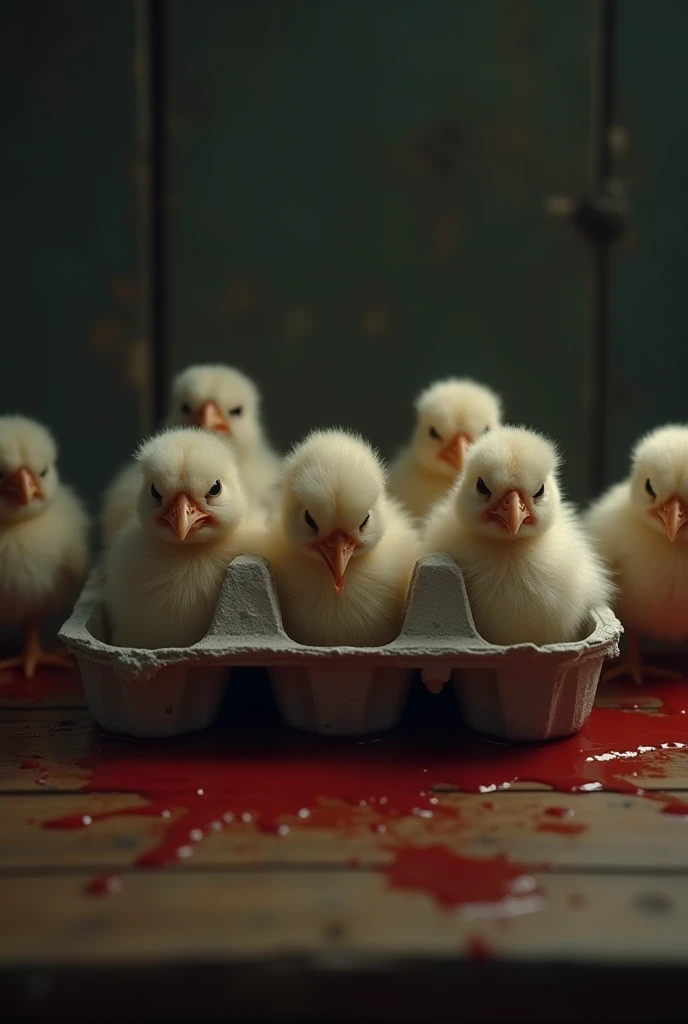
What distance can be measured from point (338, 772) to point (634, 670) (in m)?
0.72

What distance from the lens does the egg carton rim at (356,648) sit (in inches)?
60.1

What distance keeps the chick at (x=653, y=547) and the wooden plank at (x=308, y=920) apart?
29.3 inches

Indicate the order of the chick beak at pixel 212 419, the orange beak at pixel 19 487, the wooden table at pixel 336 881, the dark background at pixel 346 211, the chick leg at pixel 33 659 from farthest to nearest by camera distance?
the dark background at pixel 346 211, the chick beak at pixel 212 419, the chick leg at pixel 33 659, the orange beak at pixel 19 487, the wooden table at pixel 336 881

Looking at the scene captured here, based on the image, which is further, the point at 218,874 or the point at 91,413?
the point at 91,413

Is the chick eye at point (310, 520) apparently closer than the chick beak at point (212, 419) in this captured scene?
Yes

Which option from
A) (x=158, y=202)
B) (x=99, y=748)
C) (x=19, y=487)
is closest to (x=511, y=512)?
(x=99, y=748)

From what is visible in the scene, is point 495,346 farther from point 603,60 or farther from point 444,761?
point 444,761

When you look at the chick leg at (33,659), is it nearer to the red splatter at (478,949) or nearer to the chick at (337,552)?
the chick at (337,552)

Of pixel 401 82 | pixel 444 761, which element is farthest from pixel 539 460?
pixel 401 82

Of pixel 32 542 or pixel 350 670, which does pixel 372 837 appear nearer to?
pixel 350 670

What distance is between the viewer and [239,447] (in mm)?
2244

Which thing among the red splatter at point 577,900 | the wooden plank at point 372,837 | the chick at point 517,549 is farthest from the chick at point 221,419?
the red splatter at point 577,900

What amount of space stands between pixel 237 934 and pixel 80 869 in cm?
24

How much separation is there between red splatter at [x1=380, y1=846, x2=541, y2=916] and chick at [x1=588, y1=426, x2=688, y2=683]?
77 centimetres
